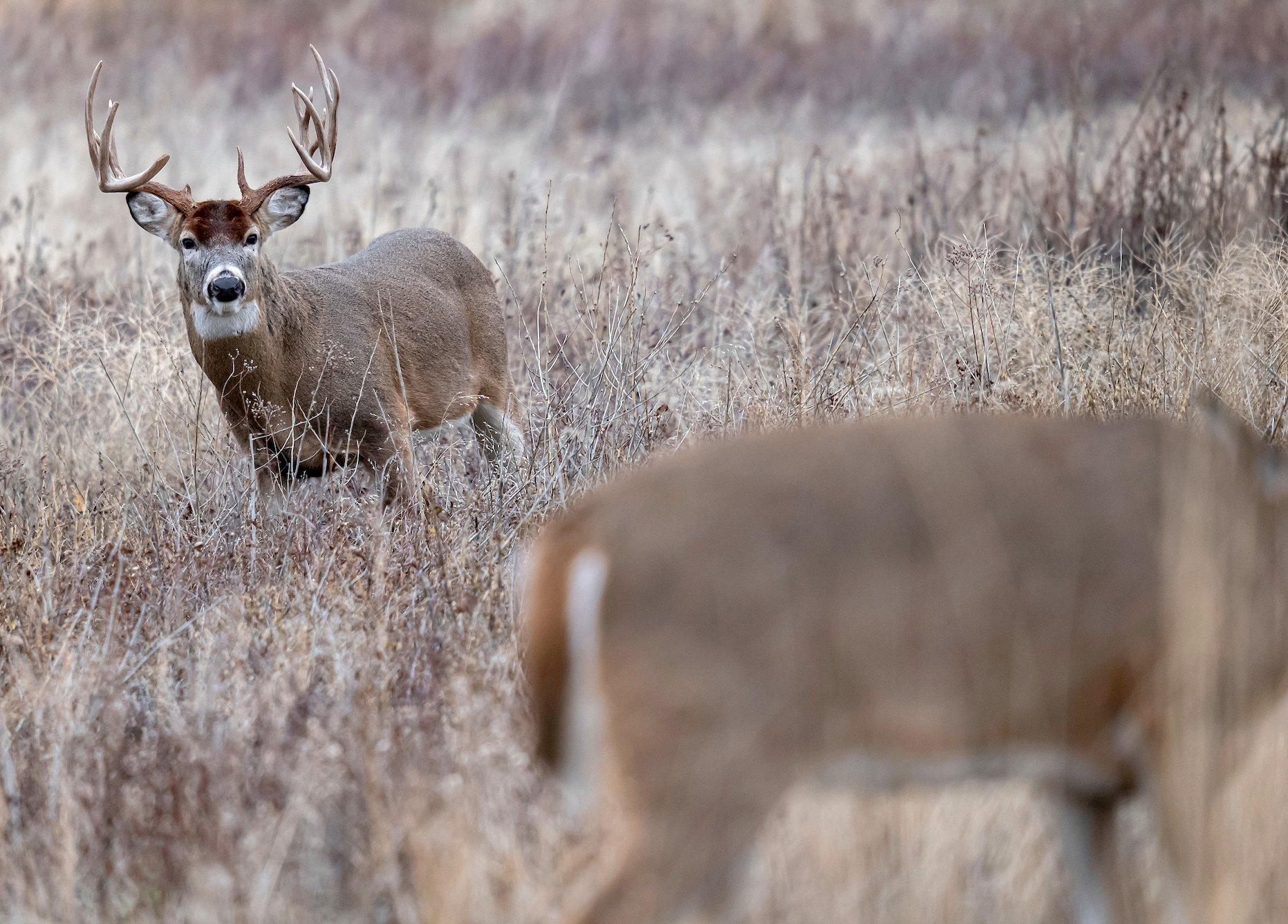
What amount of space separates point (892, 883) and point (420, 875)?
0.77 meters

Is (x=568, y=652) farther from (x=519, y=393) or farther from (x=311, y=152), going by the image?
(x=519, y=393)

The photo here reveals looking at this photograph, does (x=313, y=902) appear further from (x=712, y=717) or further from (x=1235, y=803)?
(x=1235, y=803)

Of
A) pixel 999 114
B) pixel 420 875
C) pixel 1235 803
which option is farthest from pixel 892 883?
pixel 999 114

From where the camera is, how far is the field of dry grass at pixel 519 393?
100 inches

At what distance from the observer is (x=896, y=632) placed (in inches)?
71.1

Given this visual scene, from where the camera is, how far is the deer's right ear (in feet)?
19.2

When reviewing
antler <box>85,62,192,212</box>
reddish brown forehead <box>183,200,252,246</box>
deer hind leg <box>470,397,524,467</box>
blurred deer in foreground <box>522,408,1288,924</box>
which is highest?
antler <box>85,62,192,212</box>

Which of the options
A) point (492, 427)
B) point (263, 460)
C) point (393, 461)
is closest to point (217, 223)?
point (263, 460)

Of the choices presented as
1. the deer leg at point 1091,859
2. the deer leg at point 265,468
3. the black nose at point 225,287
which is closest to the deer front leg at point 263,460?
the deer leg at point 265,468

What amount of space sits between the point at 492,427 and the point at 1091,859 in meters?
5.16

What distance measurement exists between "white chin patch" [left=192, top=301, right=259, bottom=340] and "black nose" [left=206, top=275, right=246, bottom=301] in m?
0.11

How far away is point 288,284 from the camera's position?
6.09m

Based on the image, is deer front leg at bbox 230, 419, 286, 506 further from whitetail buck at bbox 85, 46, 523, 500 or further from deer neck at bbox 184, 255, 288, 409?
deer neck at bbox 184, 255, 288, 409

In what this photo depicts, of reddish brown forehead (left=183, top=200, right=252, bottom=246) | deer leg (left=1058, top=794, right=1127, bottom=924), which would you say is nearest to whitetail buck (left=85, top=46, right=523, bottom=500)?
reddish brown forehead (left=183, top=200, right=252, bottom=246)
